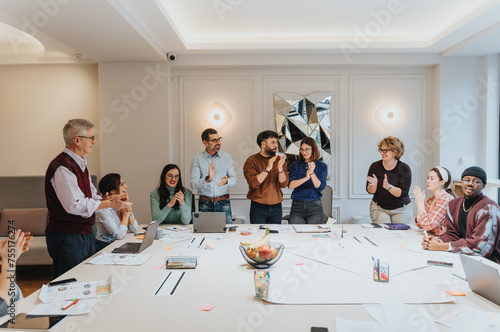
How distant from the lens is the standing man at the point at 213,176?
4.00m

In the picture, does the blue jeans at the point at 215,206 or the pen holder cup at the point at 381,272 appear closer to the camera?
the pen holder cup at the point at 381,272

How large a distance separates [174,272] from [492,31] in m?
3.99

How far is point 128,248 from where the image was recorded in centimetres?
265

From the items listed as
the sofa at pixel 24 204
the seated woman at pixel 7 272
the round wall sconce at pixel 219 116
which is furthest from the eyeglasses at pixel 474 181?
the sofa at pixel 24 204

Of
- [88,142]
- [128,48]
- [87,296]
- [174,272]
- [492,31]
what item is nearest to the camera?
[87,296]

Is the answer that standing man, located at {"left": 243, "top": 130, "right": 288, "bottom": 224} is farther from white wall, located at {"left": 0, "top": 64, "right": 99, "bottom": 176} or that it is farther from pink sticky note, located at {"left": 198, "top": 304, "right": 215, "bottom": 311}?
white wall, located at {"left": 0, "top": 64, "right": 99, "bottom": 176}

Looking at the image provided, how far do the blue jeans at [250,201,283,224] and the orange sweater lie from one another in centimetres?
5

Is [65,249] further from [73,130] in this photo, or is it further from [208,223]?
[208,223]

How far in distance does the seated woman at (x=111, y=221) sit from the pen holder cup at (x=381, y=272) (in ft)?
5.76

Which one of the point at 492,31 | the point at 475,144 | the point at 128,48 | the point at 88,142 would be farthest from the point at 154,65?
the point at 475,144

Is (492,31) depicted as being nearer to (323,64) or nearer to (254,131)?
(323,64)

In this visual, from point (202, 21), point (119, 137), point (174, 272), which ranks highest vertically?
point (202, 21)

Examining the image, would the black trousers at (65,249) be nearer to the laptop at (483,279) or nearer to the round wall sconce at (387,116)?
the laptop at (483,279)

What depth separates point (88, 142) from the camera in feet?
8.57
